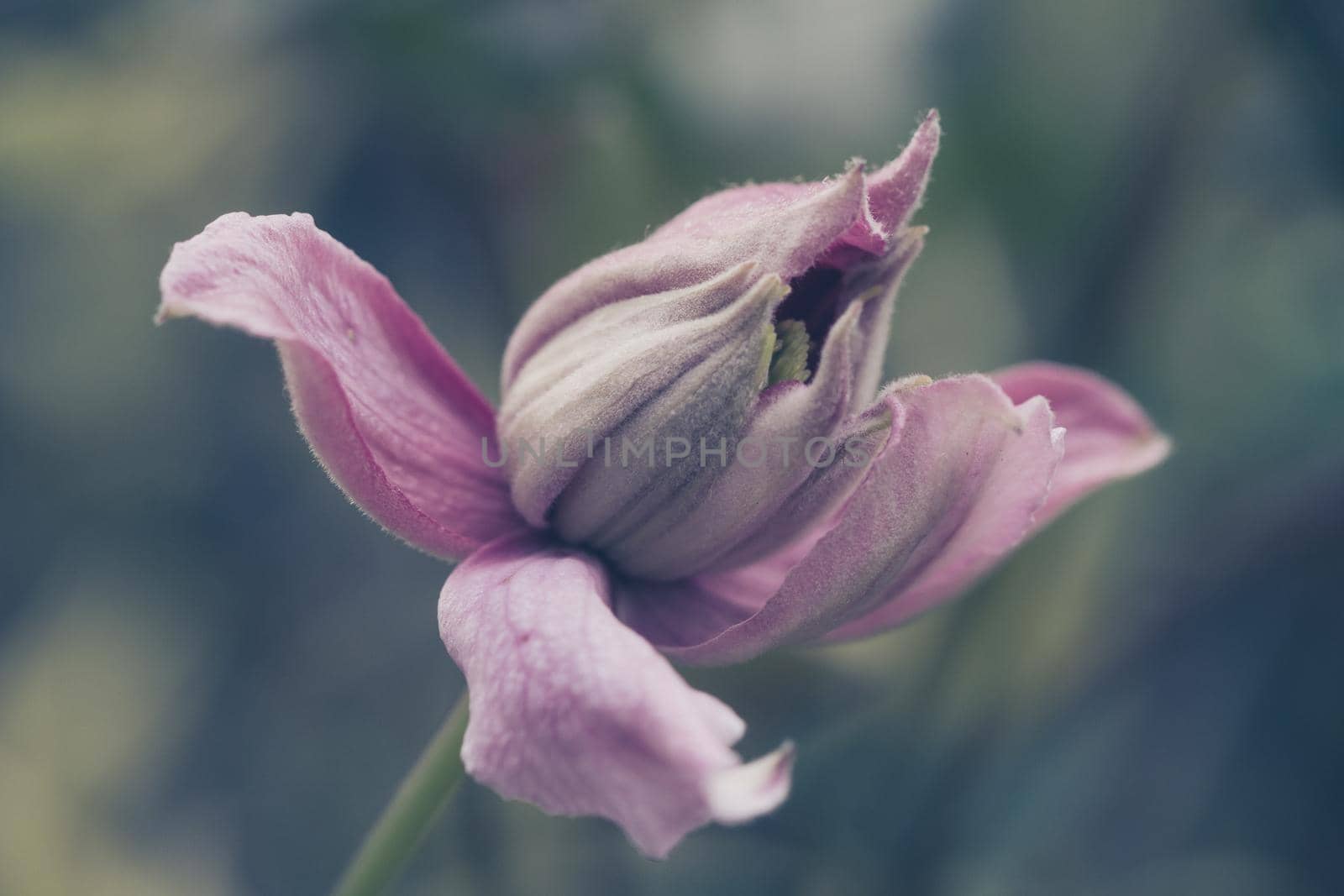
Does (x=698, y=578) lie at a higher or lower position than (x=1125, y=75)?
lower

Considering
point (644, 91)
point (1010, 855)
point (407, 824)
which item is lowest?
point (1010, 855)

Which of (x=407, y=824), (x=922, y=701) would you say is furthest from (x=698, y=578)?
(x=922, y=701)

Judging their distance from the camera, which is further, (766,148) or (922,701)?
(766,148)

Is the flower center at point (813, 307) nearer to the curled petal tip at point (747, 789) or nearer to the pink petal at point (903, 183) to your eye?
the pink petal at point (903, 183)

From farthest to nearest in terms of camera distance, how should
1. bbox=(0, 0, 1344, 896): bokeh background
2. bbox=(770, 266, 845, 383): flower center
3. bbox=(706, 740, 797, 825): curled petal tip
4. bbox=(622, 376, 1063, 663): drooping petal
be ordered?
1. bbox=(0, 0, 1344, 896): bokeh background
2. bbox=(770, 266, 845, 383): flower center
3. bbox=(622, 376, 1063, 663): drooping petal
4. bbox=(706, 740, 797, 825): curled petal tip

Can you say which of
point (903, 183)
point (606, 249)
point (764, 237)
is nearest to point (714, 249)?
point (764, 237)

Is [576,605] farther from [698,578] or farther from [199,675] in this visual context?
[199,675]

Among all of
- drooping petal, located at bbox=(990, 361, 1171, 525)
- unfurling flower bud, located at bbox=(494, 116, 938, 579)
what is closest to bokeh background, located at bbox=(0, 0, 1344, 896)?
drooping petal, located at bbox=(990, 361, 1171, 525)

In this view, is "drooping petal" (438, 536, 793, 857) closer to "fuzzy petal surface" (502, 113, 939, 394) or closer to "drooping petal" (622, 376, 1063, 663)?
"drooping petal" (622, 376, 1063, 663)

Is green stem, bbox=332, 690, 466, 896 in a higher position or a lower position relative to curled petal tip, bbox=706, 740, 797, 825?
lower
